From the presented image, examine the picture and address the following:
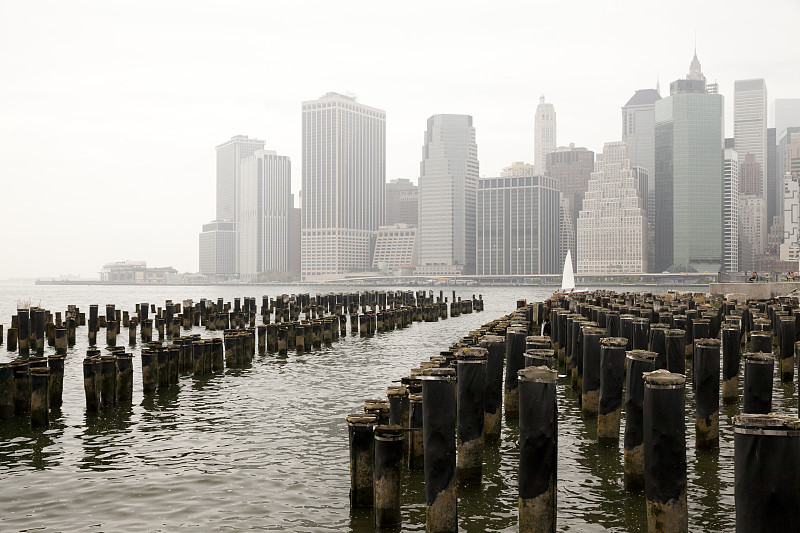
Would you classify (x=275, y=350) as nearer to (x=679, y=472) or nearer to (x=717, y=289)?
(x=679, y=472)

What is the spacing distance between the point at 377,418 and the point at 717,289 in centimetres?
6930

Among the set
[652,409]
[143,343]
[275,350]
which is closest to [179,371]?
[275,350]

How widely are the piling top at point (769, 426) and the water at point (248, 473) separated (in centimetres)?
391

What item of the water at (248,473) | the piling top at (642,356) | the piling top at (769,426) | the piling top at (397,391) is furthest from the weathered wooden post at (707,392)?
the piling top at (769,426)

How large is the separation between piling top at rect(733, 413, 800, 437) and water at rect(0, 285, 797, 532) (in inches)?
154

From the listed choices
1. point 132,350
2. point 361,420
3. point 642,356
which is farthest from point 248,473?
point 132,350

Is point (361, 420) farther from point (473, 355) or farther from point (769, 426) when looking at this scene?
point (769, 426)

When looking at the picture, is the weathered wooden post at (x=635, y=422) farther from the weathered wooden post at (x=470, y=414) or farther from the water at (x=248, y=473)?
the weathered wooden post at (x=470, y=414)

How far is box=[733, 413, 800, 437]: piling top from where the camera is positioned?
7.09m

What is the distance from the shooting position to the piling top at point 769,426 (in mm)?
7094

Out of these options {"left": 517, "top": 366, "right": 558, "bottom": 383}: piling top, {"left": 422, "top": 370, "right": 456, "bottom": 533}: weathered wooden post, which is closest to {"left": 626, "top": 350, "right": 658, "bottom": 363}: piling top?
{"left": 517, "top": 366, "right": 558, "bottom": 383}: piling top

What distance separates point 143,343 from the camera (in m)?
38.6

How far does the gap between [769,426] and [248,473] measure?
1021 centimetres

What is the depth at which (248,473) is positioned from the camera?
13.7 meters
